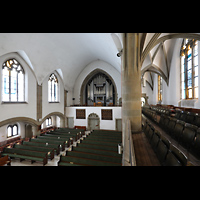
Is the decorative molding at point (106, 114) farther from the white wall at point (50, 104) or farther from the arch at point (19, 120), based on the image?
the arch at point (19, 120)

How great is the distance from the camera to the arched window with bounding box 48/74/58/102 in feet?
49.5

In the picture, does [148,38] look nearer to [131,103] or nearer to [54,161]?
[131,103]

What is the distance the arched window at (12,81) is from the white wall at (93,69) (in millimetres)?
8900

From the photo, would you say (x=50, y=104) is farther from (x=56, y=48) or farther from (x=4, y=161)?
(x=4, y=161)

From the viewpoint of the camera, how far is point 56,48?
40.4 ft

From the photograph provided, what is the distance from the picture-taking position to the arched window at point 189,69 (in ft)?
32.4

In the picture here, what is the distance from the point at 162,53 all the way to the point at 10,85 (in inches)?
597

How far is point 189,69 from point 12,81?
15.4m

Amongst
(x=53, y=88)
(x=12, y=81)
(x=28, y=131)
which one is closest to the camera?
(x=12, y=81)

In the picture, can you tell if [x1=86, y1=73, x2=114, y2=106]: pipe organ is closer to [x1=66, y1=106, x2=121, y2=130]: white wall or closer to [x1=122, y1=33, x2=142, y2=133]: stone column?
[x1=66, y1=106, x2=121, y2=130]: white wall

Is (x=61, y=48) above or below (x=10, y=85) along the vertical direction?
above

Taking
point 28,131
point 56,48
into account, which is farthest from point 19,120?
point 56,48
